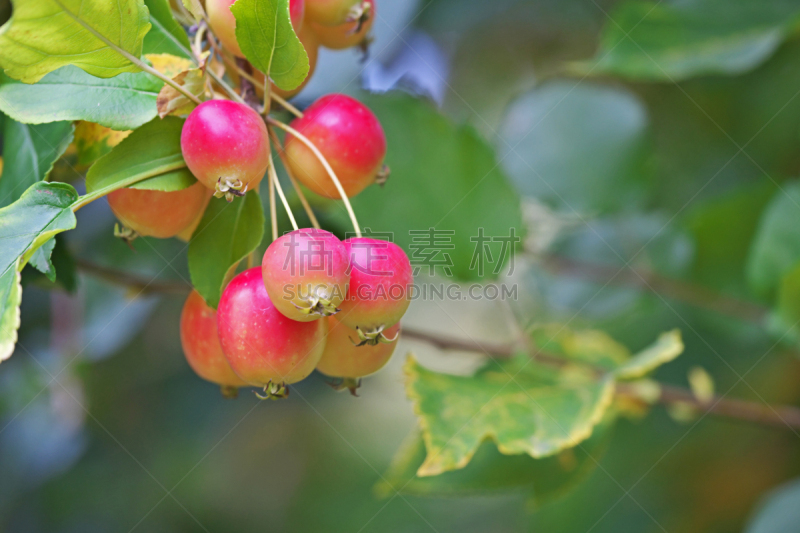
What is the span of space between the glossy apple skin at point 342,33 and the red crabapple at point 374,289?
20 cm

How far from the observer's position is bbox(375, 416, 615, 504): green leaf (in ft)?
2.42

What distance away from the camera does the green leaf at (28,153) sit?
18.0 inches

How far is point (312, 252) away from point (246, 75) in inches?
6.8

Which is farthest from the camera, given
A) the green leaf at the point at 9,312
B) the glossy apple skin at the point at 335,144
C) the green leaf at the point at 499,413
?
the green leaf at the point at 499,413

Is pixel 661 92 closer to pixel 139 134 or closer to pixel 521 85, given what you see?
pixel 521 85

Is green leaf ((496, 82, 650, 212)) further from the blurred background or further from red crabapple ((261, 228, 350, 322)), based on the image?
red crabapple ((261, 228, 350, 322))

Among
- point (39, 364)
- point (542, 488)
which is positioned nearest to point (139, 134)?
point (542, 488)

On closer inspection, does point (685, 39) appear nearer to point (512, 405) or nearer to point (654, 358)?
point (654, 358)

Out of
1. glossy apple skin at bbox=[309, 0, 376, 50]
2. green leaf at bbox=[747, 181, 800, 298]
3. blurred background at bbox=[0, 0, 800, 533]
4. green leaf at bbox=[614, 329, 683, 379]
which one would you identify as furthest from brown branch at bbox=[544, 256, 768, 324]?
glossy apple skin at bbox=[309, 0, 376, 50]

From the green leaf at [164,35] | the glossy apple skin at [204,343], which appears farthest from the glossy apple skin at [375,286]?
the green leaf at [164,35]

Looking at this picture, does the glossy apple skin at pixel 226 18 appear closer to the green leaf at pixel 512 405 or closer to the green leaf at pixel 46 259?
the green leaf at pixel 46 259

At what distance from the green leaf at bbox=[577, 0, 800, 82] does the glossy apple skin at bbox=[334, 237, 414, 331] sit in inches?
23.1

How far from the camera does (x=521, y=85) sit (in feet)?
5.06

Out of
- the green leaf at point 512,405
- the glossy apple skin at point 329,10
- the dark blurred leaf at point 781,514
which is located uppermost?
the glossy apple skin at point 329,10
